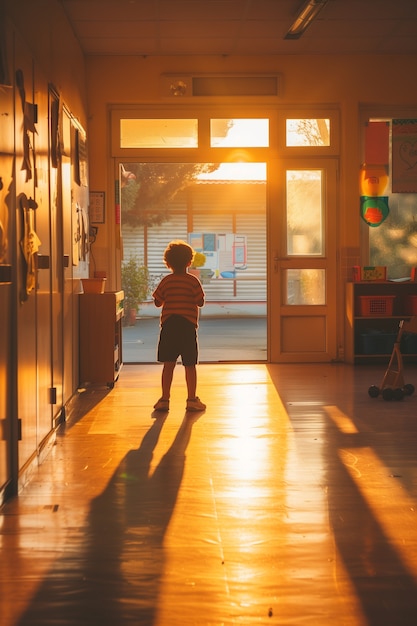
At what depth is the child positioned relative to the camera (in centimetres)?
604

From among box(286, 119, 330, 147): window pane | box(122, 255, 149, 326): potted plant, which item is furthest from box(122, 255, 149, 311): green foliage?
box(286, 119, 330, 147): window pane

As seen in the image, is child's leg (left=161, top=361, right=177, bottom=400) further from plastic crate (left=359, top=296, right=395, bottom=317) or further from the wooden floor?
plastic crate (left=359, top=296, right=395, bottom=317)

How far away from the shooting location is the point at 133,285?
48.2 feet

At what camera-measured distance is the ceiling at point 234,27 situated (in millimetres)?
7066

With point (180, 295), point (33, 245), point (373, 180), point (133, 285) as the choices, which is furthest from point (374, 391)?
point (133, 285)

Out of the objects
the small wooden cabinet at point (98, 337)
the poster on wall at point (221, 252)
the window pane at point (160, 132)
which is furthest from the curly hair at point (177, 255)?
the poster on wall at point (221, 252)

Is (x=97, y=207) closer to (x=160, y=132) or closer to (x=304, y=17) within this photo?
(x=160, y=132)

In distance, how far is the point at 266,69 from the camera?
28.3ft

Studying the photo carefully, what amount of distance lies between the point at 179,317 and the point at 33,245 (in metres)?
1.93

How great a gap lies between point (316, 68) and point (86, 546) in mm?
6686

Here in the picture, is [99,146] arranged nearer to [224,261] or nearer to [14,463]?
[14,463]

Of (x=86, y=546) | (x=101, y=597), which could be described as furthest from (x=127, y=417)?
(x=101, y=597)

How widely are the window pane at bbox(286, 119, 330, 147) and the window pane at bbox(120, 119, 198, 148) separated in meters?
1.00

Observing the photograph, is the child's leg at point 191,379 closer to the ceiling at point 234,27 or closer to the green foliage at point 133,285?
the ceiling at point 234,27
